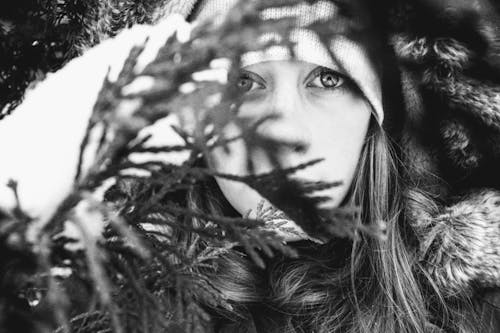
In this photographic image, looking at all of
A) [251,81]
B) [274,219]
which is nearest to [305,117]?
[251,81]

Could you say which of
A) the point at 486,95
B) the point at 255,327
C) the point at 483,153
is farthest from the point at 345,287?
the point at 486,95

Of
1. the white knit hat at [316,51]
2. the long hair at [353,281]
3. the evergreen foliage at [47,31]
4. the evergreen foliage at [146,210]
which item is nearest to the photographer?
the evergreen foliage at [146,210]

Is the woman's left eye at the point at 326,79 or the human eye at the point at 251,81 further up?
the human eye at the point at 251,81

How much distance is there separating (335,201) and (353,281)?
0.90 feet

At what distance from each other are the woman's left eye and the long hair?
25cm

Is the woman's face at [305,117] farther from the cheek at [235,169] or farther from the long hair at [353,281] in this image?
the long hair at [353,281]

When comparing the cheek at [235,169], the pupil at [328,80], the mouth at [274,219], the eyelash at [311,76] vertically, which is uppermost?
the eyelash at [311,76]

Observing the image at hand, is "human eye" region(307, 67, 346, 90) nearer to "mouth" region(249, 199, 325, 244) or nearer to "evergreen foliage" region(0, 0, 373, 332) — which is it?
"mouth" region(249, 199, 325, 244)

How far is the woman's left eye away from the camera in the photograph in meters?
1.47

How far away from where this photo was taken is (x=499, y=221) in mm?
1644

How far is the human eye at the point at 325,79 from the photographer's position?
1.45m

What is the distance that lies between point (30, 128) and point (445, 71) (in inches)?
44.9

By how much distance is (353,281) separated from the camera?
1.66 meters

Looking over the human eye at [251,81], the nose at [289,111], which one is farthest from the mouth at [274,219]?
the human eye at [251,81]
